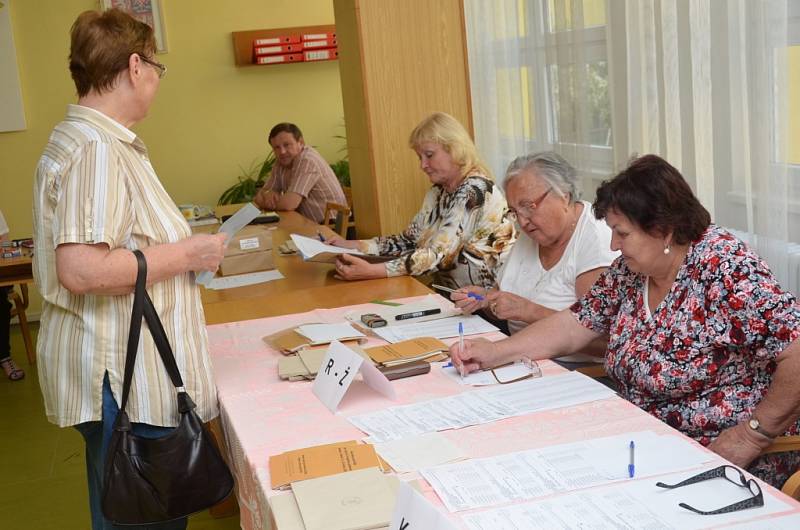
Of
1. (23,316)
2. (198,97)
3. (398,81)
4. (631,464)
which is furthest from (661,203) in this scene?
(198,97)

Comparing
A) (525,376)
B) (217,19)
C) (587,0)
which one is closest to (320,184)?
(217,19)

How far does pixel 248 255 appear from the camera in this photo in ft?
13.8

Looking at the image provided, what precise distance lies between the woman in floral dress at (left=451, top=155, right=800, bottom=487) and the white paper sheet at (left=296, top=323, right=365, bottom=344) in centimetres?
52

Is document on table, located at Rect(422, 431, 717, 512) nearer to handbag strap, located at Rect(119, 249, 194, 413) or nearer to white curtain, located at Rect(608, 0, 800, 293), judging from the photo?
handbag strap, located at Rect(119, 249, 194, 413)

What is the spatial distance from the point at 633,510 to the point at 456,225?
233 cm

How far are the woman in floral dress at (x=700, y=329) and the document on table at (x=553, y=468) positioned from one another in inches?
15.1

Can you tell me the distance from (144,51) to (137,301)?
1.91 feet

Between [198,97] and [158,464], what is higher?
[198,97]

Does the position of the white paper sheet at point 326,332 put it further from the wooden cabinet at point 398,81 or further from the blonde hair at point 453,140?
the wooden cabinet at point 398,81

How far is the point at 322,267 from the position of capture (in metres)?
4.21

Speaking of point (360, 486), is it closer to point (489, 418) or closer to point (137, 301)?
point (489, 418)

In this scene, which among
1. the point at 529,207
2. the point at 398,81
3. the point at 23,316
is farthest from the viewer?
the point at 23,316

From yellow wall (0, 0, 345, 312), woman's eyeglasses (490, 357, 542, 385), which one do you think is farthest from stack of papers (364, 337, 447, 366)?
yellow wall (0, 0, 345, 312)

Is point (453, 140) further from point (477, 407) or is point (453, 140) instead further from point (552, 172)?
point (477, 407)
